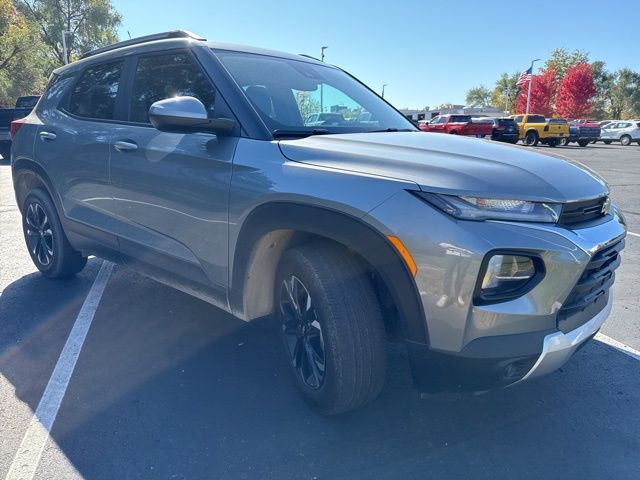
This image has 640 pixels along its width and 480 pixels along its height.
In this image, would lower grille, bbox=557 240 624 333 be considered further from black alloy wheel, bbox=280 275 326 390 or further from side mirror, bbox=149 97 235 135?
side mirror, bbox=149 97 235 135

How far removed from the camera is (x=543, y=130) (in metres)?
27.0

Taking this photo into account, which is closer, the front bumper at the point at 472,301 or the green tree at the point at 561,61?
the front bumper at the point at 472,301

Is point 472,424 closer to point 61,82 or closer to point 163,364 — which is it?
point 163,364

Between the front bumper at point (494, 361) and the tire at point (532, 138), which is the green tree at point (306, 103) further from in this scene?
the tire at point (532, 138)

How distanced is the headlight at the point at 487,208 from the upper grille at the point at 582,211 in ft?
0.41

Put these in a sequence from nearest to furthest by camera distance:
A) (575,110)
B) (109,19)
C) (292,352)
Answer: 1. (292,352)
2. (109,19)
3. (575,110)

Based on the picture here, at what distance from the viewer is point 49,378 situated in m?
2.91

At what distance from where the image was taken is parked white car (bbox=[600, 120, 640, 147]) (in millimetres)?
34094

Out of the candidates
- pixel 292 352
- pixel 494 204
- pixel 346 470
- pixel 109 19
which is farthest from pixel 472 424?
pixel 109 19

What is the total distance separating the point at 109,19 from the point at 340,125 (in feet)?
158

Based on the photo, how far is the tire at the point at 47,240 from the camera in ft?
14.0

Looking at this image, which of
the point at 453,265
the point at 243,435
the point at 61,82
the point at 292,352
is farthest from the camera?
the point at 61,82

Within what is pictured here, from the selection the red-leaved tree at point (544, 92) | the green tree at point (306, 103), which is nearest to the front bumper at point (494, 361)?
the green tree at point (306, 103)

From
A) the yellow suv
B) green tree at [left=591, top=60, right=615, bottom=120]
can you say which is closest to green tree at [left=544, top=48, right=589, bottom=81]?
green tree at [left=591, top=60, right=615, bottom=120]
